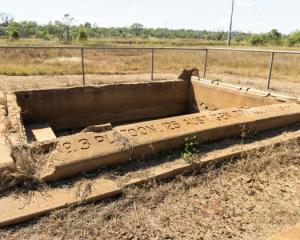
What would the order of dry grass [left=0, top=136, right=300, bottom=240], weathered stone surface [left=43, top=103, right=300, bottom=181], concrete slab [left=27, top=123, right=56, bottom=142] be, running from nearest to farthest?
dry grass [left=0, top=136, right=300, bottom=240] < weathered stone surface [left=43, top=103, right=300, bottom=181] < concrete slab [left=27, top=123, right=56, bottom=142]

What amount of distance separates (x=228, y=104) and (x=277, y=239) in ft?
19.4

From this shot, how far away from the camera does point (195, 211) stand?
3.30 m

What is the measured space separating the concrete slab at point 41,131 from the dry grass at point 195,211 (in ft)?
13.3

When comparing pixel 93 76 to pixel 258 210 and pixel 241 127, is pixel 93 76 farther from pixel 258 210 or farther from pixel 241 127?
pixel 258 210

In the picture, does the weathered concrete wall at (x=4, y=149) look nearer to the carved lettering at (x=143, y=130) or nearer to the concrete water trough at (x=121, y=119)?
the concrete water trough at (x=121, y=119)

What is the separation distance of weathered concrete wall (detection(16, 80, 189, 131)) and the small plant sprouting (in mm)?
4565

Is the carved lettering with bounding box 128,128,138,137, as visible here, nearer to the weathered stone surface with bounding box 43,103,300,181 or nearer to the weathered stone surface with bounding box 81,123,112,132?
the weathered stone surface with bounding box 43,103,300,181

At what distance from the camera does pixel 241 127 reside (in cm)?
504

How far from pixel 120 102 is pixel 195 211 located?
6.05 meters

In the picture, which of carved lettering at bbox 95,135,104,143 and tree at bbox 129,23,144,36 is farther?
tree at bbox 129,23,144,36

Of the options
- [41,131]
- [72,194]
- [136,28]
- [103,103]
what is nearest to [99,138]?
[72,194]

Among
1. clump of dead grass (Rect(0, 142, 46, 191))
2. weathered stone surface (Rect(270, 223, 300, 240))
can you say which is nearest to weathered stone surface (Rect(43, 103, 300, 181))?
clump of dead grass (Rect(0, 142, 46, 191))

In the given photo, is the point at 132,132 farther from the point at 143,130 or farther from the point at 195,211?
the point at 195,211

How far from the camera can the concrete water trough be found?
12.1 ft
